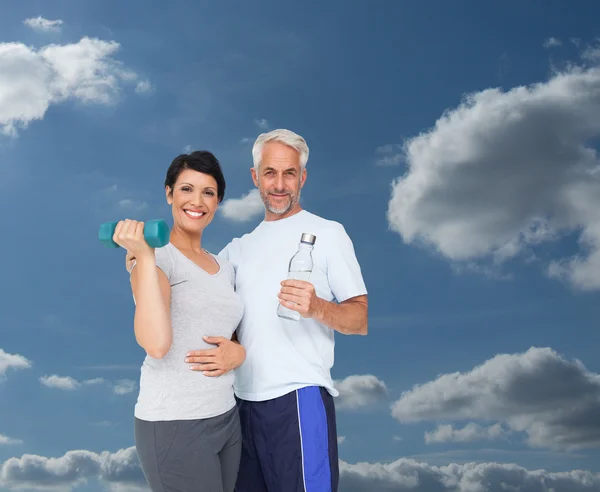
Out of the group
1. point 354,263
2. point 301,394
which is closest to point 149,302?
point 301,394

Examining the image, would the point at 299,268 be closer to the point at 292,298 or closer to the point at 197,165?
the point at 292,298

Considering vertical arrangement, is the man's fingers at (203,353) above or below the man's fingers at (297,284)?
below

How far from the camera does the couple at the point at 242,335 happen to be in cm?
255

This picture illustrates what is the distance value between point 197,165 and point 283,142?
0.64 m

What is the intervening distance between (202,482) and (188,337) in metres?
0.62

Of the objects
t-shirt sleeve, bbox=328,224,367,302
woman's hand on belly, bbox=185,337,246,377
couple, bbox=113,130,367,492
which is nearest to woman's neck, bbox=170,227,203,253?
couple, bbox=113,130,367,492

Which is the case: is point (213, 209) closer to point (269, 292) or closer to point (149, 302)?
point (269, 292)

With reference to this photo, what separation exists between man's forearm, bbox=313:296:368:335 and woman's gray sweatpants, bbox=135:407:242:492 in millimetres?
660

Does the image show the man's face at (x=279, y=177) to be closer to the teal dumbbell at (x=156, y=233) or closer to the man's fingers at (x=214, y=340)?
the man's fingers at (x=214, y=340)

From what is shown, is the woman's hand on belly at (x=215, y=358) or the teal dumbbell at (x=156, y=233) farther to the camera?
the woman's hand on belly at (x=215, y=358)

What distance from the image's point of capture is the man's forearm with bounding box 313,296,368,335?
290 centimetres

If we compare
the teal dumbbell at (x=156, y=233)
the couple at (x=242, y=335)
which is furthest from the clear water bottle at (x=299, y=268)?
the teal dumbbell at (x=156, y=233)

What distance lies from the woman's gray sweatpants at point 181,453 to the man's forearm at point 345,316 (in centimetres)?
66

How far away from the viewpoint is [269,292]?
121 inches
